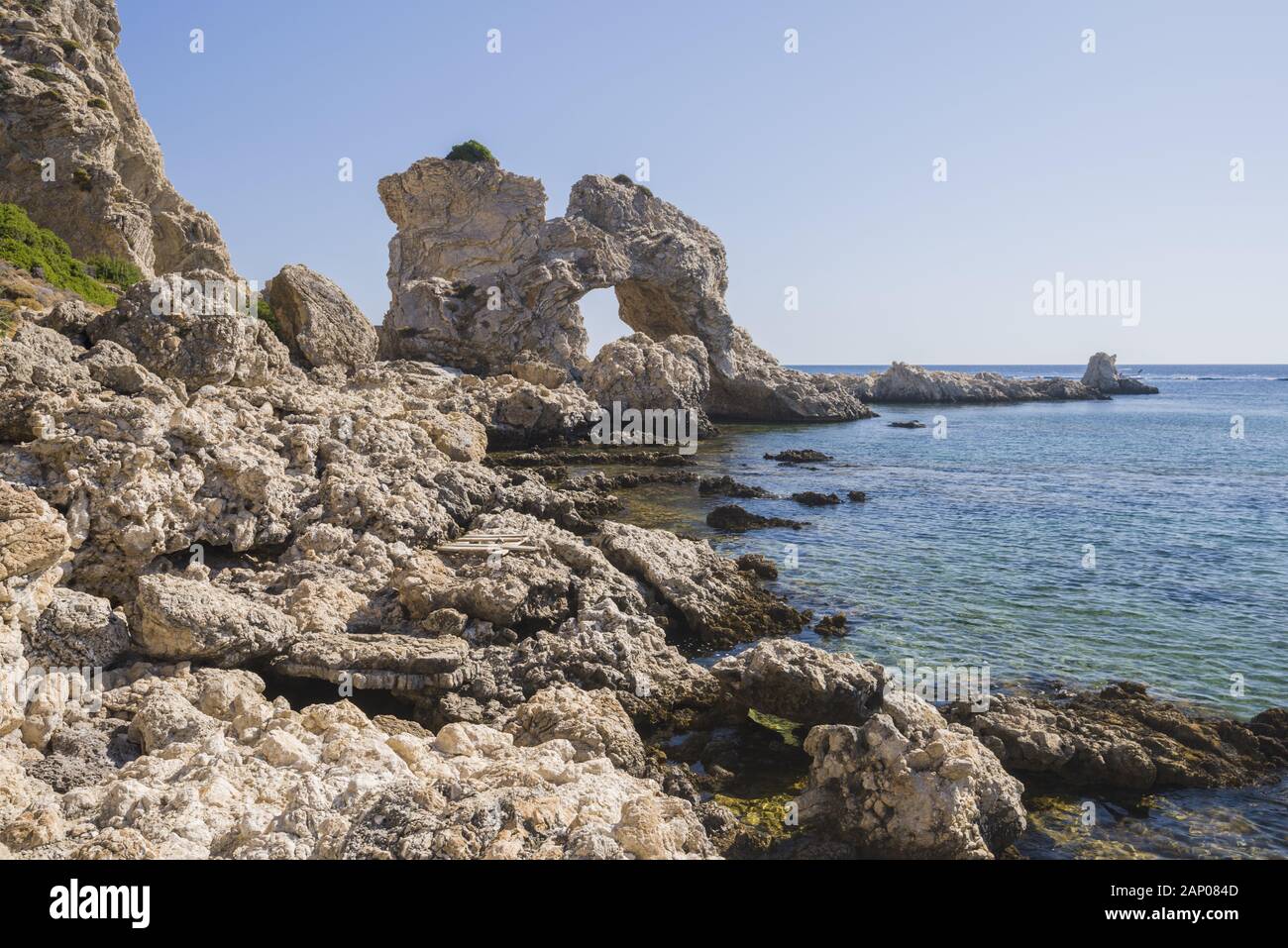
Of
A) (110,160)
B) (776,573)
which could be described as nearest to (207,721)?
(776,573)

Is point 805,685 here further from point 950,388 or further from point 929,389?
point 950,388

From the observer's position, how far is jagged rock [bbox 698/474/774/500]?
3009 centimetres

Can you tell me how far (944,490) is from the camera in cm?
3322

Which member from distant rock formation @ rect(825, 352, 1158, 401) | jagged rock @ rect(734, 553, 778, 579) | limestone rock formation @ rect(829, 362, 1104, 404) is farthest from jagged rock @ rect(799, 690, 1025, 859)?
limestone rock formation @ rect(829, 362, 1104, 404)

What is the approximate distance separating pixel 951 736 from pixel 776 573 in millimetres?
10612

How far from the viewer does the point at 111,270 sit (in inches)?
1340

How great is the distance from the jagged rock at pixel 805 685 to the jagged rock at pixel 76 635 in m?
8.04

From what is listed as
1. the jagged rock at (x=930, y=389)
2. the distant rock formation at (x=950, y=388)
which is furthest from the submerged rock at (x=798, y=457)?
the jagged rock at (x=930, y=389)

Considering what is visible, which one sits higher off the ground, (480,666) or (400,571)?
(400,571)

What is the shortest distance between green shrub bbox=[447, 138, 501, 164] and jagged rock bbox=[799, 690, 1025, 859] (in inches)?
2290

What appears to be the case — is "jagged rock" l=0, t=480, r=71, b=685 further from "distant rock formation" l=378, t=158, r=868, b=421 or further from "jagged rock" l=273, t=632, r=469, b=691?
"distant rock formation" l=378, t=158, r=868, b=421

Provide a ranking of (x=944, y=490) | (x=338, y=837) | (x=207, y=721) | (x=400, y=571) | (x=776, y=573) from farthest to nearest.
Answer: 1. (x=944, y=490)
2. (x=776, y=573)
3. (x=400, y=571)
4. (x=207, y=721)
5. (x=338, y=837)
